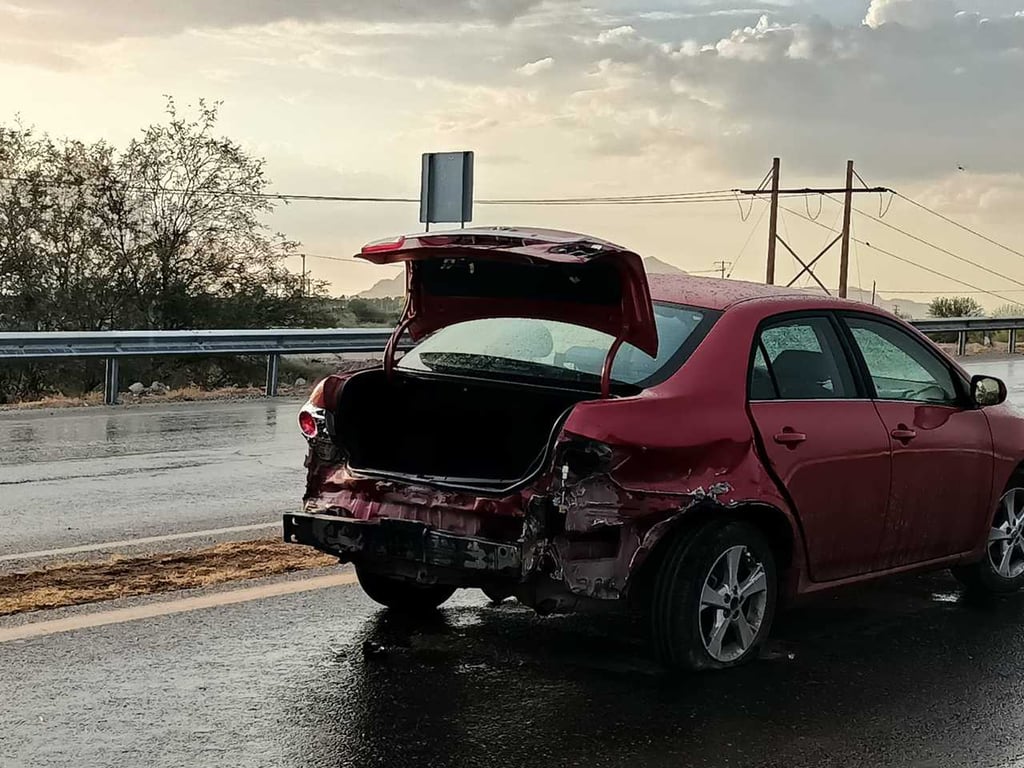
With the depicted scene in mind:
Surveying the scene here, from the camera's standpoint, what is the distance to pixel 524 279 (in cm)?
536

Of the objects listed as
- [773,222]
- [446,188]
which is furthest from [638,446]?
[773,222]

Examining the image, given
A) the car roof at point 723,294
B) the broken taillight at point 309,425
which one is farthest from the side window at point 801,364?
the broken taillight at point 309,425

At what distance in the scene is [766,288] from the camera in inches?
239

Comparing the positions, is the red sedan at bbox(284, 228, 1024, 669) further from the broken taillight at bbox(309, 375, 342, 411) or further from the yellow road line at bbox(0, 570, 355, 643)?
the yellow road line at bbox(0, 570, 355, 643)

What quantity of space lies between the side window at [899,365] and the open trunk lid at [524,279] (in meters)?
1.47

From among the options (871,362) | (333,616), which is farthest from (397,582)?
(871,362)

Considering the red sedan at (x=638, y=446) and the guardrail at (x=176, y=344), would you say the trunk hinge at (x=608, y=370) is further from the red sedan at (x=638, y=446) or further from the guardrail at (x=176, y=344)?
the guardrail at (x=176, y=344)

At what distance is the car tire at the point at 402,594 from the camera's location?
232 inches

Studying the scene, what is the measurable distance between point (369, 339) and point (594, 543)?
44.1ft

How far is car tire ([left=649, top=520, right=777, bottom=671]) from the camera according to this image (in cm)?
499

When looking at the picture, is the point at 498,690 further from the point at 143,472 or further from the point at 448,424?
the point at 143,472

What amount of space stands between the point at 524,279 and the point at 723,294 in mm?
952

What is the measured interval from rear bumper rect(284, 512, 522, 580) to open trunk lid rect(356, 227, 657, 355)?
3.16 ft

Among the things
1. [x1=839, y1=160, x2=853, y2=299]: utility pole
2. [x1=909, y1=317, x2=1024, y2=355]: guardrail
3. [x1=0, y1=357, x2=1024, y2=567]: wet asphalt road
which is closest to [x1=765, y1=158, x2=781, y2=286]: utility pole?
[x1=839, y1=160, x2=853, y2=299]: utility pole
